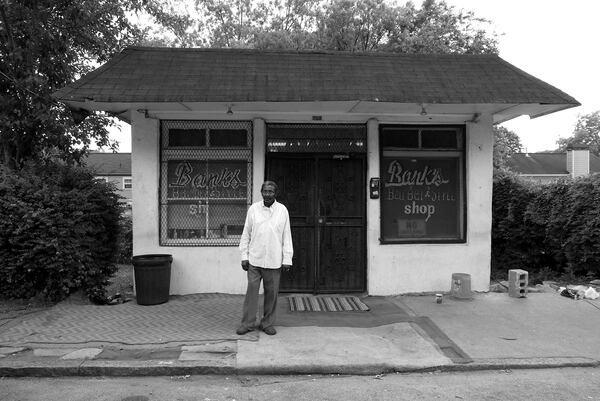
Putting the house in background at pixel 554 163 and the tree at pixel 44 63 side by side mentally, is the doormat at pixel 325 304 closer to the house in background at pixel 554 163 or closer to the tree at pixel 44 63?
the tree at pixel 44 63

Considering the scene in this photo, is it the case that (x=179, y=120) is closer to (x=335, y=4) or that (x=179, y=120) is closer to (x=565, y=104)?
(x=565, y=104)

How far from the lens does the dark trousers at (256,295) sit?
233 inches

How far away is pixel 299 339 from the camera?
5.65 metres

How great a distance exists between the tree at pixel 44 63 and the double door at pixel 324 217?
3.79 m

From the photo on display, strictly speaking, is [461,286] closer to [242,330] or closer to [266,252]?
[266,252]

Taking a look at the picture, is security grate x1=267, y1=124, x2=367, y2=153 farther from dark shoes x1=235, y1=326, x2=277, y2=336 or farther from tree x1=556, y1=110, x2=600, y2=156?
tree x1=556, y1=110, x2=600, y2=156

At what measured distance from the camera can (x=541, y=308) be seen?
7227 millimetres

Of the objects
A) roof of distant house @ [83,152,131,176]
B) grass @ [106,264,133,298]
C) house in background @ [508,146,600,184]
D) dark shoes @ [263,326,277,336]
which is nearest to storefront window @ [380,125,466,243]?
dark shoes @ [263,326,277,336]

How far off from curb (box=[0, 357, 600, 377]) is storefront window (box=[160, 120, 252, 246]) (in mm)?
3021

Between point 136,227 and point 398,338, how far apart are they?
14.0 ft

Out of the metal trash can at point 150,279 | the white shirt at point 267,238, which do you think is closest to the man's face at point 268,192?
the white shirt at point 267,238

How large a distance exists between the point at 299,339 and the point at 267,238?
4.01 ft

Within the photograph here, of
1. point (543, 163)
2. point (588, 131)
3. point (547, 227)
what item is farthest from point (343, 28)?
point (588, 131)

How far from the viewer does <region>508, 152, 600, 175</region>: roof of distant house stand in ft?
136
